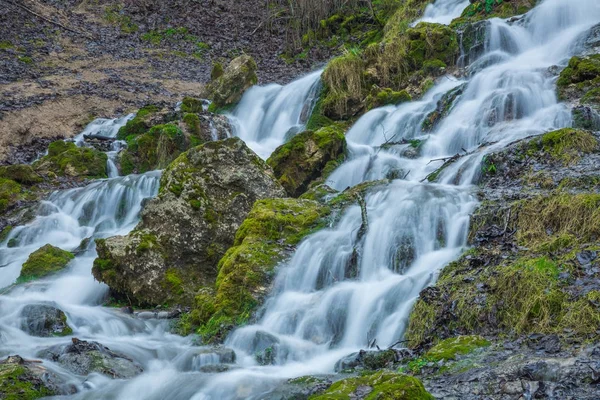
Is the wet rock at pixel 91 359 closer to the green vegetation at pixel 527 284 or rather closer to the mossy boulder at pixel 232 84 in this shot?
the green vegetation at pixel 527 284

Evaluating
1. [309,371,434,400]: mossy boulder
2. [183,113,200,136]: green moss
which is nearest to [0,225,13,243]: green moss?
[183,113,200,136]: green moss

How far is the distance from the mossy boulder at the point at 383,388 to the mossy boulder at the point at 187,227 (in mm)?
4866

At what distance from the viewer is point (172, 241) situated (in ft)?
30.2

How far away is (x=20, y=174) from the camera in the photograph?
1392 centimetres

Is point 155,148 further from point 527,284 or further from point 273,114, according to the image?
point 527,284

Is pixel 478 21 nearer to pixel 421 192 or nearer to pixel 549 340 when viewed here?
pixel 421 192

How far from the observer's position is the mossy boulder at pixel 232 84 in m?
18.5

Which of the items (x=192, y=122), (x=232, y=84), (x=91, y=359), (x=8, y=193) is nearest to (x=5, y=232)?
(x=8, y=193)

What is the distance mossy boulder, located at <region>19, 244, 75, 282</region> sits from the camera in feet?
32.8

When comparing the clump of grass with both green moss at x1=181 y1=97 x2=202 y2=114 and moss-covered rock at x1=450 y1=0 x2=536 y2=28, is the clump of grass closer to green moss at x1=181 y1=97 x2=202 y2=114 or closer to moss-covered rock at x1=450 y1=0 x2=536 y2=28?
moss-covered rock at x1=450 y1=0 x2=536 y2=28

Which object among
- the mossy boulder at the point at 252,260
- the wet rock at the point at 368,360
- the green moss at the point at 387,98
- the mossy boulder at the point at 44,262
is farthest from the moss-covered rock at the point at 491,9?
the wet rock at the point at 368,360

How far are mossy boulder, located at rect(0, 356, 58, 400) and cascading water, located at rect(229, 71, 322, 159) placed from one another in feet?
32.1

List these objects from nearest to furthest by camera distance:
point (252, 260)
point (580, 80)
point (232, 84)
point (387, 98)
A: 1. point (252, 260)
2. point (580, 80)
3. point (387, 98)
4. point (232, 84)

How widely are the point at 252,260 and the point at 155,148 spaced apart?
26.2 feet
